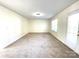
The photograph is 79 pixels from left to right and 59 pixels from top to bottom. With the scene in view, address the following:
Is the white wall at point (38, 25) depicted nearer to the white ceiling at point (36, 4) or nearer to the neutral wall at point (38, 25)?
the neutral wall at point (38, 25)

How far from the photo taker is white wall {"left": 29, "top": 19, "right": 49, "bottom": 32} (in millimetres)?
13118

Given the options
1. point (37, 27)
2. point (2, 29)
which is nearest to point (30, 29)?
point (37, 27)

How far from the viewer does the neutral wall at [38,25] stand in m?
13.1

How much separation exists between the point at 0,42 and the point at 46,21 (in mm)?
9600

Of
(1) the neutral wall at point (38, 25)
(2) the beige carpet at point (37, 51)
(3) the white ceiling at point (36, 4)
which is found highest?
(3) the white ceiling at point (36, 4)

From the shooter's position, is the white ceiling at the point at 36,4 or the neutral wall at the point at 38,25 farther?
the neutral wall at the point at 38,25

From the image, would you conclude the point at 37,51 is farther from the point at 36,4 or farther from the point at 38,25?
the point at 38,25

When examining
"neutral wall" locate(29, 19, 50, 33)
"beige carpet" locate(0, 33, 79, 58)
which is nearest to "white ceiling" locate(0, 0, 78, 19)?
"beige carpet" locate(0, 33, 79, 58)

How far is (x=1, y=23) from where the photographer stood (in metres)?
4.27

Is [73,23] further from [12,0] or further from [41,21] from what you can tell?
[41,21]

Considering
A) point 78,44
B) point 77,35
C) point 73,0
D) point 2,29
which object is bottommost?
point 78,44

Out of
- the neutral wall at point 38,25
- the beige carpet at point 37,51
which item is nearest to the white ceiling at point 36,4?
the beige carpet at point 37,51

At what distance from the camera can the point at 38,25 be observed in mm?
13219

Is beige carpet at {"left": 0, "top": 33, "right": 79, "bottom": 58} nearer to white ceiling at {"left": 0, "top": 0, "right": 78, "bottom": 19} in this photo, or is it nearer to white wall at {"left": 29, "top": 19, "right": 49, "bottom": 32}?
white ceiling at {"left": 0, "top": 0, "right": 78, "bottom": 19}
